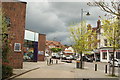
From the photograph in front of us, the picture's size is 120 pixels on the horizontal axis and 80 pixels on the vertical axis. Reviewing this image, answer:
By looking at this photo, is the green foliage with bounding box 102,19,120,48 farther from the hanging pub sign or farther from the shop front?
the shop front

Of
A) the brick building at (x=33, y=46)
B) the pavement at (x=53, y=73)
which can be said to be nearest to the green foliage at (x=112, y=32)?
the pavement at (x=53, y=73)

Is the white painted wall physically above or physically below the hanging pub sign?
above

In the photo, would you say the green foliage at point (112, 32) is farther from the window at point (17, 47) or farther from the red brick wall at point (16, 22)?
the window at point (17, 47)

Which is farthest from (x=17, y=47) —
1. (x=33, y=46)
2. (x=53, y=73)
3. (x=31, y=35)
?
(x=33, y=46)

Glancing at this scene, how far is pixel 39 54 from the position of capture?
126 feet

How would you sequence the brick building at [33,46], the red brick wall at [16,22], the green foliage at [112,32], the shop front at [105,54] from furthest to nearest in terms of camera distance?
the shop front at [105,54] < the brick building at [33,46] < the red brick wall at [16,22] < the green foliage at [112,32]

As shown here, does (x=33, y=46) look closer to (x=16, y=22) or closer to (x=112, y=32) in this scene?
(x=16, y=22)

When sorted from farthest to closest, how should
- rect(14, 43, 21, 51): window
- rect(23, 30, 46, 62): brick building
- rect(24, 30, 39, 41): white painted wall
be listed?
rect(23, 30, 46, 62): brick building < rect(24, 30, 39, 41): white painted wall < rect(14, 43, 21, 51): window

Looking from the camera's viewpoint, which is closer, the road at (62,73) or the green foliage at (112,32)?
the road at (62,73)

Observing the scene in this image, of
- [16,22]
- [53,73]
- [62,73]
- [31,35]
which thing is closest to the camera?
[53,73]

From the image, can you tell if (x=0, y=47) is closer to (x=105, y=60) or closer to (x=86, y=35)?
(x=86, y=35)

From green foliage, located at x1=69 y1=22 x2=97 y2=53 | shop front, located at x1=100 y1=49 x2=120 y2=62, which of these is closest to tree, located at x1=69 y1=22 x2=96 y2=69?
green foliage, located at x1=69 y1=22 x2=97 y2=53

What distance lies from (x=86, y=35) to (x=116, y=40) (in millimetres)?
8520

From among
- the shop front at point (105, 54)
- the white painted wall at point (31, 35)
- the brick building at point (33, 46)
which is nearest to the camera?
the white painted wall at point (31, 35)
